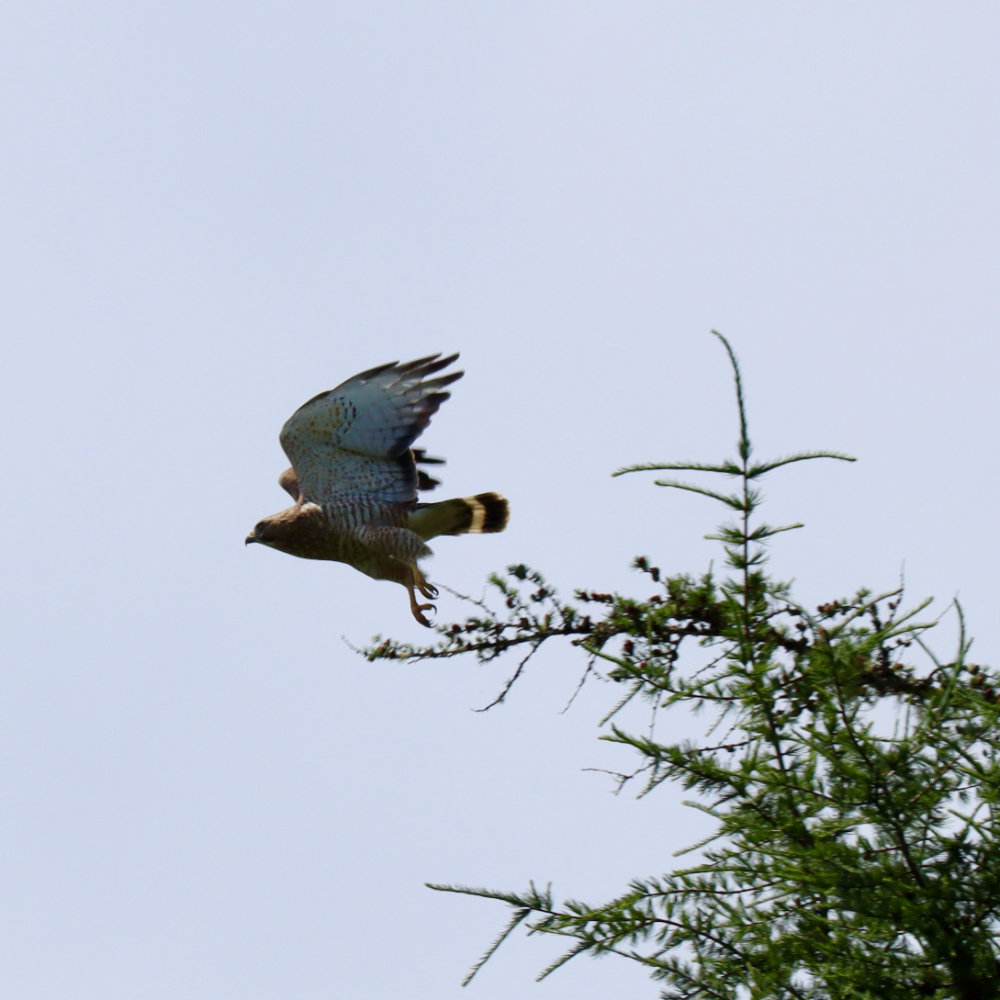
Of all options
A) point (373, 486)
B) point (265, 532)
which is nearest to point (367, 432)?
point (373, 486)

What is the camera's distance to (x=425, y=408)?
7.84 m

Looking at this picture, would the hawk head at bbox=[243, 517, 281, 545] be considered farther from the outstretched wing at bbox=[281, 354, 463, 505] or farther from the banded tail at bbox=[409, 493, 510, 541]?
the banded tail at bbox=[409, 493, 510, 541]

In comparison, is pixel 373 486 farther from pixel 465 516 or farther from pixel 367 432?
pixel 465 516

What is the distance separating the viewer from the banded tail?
8625mm

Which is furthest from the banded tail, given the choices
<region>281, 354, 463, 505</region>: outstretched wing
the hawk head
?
the hawk head

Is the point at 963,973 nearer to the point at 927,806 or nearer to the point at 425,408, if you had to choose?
the point at 927,806

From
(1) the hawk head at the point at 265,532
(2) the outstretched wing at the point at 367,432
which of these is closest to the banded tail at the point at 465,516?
(2) the outstretched wing at the point at 367,432

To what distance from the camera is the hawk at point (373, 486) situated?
7789mm

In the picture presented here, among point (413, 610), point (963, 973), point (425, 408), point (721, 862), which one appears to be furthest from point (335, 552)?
point (963, 973)

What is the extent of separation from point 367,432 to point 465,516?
44.3 inches

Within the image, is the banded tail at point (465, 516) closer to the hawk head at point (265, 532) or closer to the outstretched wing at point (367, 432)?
the outstretched wing at point (367, 432)

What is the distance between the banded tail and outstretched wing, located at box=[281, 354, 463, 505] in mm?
311

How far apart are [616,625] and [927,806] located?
1.24 m

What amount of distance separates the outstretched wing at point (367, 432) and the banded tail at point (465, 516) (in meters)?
0.31
